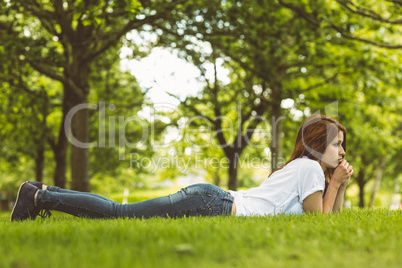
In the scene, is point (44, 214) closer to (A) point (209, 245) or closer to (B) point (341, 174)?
(A) point (209, 245)

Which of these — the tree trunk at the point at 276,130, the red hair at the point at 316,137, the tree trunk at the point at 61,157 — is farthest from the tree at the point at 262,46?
the red hair at the point at 316,137

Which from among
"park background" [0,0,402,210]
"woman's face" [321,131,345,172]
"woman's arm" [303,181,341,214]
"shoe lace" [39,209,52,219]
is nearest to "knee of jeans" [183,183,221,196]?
"woman's arm" [303,181,341,214]

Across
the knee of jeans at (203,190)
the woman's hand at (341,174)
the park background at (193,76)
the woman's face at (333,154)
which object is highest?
the park background at (193,76)

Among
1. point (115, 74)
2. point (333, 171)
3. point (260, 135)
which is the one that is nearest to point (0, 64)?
point (115, 74)

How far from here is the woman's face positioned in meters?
4.58

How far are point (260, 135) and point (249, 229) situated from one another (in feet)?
53.9

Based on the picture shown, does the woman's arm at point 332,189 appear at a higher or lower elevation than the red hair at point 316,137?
lower

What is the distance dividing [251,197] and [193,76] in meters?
9.44

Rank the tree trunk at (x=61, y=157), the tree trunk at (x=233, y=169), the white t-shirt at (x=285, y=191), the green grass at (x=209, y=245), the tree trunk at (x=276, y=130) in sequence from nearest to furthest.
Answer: the green grass at (x=209, y=245)
the white t-shirt at (x=285, y=191)
the tree trunk at (x=276, y=130)
the tree trunk at (x=233, y=169)
the tree trunk at (x=61, y=157)

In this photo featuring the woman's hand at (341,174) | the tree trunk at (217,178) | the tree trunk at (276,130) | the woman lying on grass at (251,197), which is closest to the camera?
the woman lying on grass at (251,197)

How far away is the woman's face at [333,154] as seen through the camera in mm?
4578

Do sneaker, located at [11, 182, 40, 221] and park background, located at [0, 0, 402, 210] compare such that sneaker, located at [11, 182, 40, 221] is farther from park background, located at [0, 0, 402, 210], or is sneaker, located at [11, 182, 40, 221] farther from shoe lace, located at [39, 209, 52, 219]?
park background, located at [0, 0, 402, 210]

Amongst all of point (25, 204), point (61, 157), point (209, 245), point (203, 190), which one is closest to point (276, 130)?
point (61, 157)

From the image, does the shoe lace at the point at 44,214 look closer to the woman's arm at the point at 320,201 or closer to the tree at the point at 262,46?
the woman's arm at the point at 320,201
